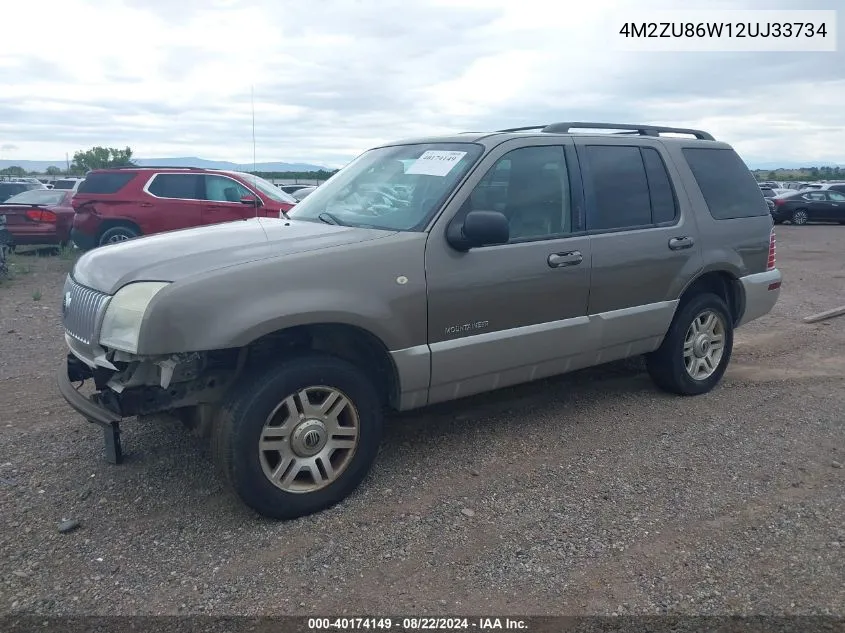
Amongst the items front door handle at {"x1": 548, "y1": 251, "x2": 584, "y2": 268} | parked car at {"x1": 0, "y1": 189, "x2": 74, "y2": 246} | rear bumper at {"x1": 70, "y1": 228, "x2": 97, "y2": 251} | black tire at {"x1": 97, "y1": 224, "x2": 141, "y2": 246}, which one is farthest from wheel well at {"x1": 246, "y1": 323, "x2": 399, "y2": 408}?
parked car at {"x1": 0, "y1": 189, "x2": 74, "y2": 246}

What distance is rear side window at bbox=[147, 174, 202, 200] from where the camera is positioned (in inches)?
473


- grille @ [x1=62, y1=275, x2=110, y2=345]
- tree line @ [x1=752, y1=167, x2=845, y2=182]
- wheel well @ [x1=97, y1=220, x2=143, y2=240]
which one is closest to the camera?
grille @ [x1=62, y1=275, x2=110, y2=345]

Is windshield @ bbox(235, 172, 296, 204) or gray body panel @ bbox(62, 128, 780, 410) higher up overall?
windshield @ bbox(235, 172, 296, 204)

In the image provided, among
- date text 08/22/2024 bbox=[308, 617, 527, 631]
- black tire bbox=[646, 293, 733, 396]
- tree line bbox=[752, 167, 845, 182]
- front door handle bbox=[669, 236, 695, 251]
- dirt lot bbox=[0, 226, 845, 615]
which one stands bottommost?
date text 08/22/2024 bbox=[308, 617, 527, 631]

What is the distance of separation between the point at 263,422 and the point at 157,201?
31.6 feet

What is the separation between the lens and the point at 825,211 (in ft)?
83.9

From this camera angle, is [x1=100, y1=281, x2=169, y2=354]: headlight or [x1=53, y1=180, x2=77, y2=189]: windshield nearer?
[x1=100, y1=281, x2=169, y2=354]: headlight

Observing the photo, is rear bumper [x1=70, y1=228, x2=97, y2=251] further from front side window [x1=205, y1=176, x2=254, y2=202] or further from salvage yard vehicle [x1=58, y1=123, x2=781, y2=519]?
salvage yard vehicle [x1=58, y1=123, x2=781, y2=519]

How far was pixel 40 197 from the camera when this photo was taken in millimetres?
15266

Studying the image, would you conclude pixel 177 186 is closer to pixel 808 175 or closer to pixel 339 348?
pixel 339 348

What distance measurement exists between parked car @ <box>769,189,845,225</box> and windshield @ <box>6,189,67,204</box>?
75.1ft

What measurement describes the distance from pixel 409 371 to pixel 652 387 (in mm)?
2729

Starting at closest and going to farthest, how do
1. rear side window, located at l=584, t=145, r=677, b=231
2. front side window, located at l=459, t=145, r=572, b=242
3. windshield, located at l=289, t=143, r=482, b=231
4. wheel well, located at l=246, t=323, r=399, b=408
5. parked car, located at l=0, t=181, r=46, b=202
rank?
wheel well, located at l=246, t=323, r=399, b=408 → windshield, located at l=289, t=143, r=482, b=231 → front side window, located at l=459, t=145, r=572, b=242 → rear side window, located at l=584, t=145, r=677, b=231 → parked car, located at l=0, t=181, r=46, b=202

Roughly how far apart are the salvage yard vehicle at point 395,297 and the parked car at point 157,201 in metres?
7.55
